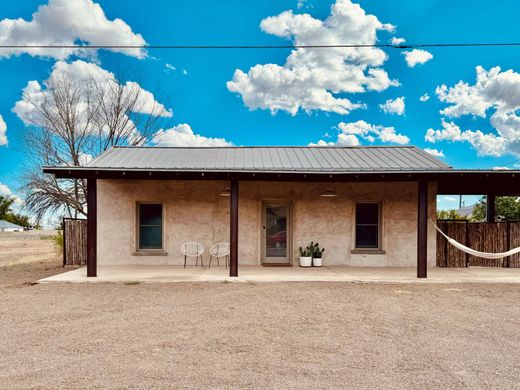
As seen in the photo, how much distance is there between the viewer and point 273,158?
1119cm

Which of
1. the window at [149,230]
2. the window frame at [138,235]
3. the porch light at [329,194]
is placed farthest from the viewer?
the window at [149,230]

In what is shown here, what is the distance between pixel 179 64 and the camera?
16.1 metres

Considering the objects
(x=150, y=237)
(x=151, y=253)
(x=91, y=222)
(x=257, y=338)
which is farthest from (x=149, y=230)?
(x=257, y=338)

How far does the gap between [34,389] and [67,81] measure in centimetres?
1656

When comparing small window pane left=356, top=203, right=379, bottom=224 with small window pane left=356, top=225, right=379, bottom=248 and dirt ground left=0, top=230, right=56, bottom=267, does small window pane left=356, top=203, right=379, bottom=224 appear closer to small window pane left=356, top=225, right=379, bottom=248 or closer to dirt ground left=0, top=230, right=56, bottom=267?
small window pane left=356, top=225, right=379, bottom=248

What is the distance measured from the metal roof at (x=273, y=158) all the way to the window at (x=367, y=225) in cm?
130

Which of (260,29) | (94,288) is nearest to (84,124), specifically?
(260,29)

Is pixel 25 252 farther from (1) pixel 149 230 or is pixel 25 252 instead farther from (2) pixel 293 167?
(2) pixel 293 167

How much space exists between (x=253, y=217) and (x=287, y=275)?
2231mm

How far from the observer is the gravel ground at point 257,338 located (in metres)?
3.30

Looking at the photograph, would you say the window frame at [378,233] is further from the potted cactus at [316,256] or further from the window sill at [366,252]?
the potted cactus at [316,256]

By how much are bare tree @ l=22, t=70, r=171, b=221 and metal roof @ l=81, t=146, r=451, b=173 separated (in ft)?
19.5

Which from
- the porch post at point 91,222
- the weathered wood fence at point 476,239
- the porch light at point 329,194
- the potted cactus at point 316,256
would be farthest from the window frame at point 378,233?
the porch post at point 91,222

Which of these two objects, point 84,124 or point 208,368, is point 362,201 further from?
point 84,124
